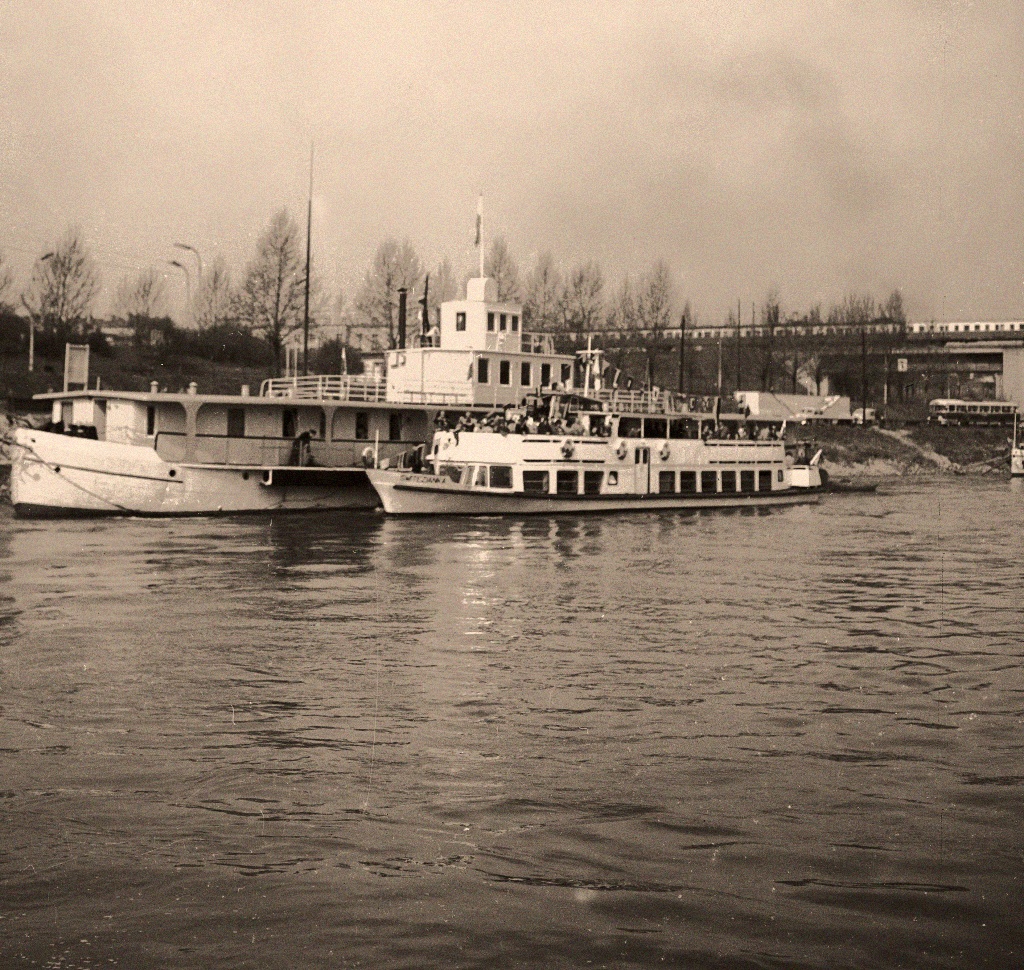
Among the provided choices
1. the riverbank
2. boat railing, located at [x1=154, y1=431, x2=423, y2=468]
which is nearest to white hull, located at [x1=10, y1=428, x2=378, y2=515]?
boat railing, located at [x1=154, y1=431, x2=423, y2=468]

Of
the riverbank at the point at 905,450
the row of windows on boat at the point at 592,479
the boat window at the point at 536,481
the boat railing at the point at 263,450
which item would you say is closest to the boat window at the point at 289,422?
the boat railing at the point at 263,450

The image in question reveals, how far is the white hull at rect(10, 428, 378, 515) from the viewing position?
1697 inches

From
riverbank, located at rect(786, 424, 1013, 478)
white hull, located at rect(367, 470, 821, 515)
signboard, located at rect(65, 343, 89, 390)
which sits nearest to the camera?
white hull, located at rect(367, 470, 821, 515)

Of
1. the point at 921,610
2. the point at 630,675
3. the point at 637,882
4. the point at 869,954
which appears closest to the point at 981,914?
the point at 869,954

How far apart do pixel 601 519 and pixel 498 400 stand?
29.9ft

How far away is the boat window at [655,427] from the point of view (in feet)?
167

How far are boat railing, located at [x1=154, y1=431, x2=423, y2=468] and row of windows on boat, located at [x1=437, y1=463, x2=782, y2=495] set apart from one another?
417cm

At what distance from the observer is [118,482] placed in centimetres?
4369

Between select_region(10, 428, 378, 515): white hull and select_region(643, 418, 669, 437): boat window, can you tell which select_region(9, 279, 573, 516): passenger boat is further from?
select_region(643, 418, 669, 437): boat window

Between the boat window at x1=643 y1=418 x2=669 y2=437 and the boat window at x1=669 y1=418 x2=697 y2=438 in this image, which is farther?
the boat window at x1=669 y1=418 x2=697 y2=438

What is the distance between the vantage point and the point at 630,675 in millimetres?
17484

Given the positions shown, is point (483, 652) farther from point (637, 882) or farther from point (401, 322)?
point (401, 322)

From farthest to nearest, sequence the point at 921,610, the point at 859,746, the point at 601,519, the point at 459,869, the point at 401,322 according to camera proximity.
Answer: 1. the point at 401,322
2. the point at 601,519
3. the point at 921,610
4. the point at 859,746
5. the point at 459,869

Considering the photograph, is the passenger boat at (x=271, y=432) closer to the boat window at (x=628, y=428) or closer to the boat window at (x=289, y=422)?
the boat window at (x=289, y=422)
